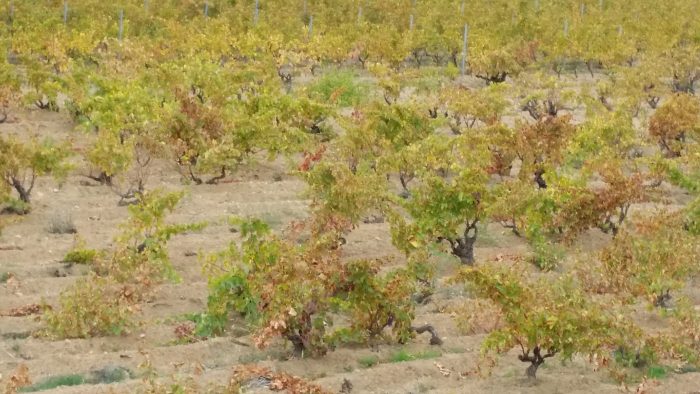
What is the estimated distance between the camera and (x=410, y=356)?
26.7ft

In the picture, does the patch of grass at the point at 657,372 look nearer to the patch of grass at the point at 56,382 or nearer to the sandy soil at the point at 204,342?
the sandy soil at the point at 204,342

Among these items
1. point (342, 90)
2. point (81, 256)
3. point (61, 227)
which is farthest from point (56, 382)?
point (342, 90)

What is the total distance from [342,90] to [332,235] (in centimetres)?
772

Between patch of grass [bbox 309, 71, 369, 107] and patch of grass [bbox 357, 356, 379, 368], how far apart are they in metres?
8.12

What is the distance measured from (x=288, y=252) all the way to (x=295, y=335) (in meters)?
0.62

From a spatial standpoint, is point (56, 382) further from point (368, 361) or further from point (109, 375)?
point (368, 361)

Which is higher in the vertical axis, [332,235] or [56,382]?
[332,235]

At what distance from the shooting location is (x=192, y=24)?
22.3 m

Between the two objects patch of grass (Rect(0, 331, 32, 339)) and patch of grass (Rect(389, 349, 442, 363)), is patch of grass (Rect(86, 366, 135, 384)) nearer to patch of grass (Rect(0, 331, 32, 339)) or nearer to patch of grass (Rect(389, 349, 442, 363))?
patch of grass (Rect(0, 331, 32, 339))

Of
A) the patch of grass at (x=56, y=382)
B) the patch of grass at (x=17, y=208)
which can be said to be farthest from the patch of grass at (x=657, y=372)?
the patch of grass at (x=17, y=208)

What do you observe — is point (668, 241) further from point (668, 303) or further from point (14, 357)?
point (14, 357)

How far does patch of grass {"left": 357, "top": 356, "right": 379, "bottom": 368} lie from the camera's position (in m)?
8.04

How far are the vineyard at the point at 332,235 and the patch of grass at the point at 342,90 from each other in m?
0.05

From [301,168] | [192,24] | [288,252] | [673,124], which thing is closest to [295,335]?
[288,252]
